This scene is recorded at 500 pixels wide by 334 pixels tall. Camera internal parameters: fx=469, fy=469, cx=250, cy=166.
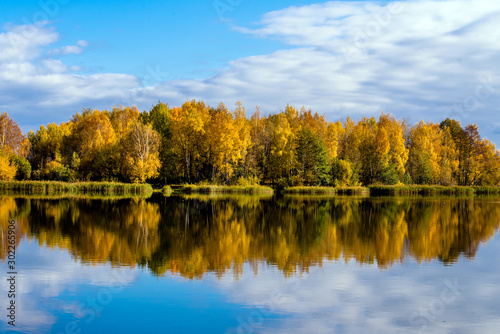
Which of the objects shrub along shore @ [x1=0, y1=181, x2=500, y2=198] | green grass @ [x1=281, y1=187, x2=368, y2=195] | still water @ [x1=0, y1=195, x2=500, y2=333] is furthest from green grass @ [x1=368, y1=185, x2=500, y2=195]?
still water @ [x1=0, y1=195, x2=500, y2=333]

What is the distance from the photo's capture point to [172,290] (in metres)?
11.5

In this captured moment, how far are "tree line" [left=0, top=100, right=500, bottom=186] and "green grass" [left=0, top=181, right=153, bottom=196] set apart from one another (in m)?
5.27

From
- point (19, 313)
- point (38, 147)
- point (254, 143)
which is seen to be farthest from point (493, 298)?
point (38, 147)

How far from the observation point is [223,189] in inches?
2383

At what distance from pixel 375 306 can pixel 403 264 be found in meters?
4.96

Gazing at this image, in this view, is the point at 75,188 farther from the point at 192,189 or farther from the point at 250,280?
the point at 250,280

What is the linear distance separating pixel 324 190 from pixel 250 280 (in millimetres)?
51361

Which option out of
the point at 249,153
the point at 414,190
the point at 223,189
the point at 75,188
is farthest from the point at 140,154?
the point at 414,190

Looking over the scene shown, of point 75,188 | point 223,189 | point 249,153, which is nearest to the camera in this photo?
point 75,188

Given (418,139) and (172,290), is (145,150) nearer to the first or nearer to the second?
(418,139)

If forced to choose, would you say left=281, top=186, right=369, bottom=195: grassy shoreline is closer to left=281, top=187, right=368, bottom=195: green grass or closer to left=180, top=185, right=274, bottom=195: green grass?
left=281, top=187, right=368, bottom=195: green grass

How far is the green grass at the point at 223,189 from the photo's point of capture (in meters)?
59.3

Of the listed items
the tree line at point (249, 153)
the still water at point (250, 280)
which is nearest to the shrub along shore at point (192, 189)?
the tree line at point (249, 153)

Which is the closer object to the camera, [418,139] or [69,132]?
[418,139]
